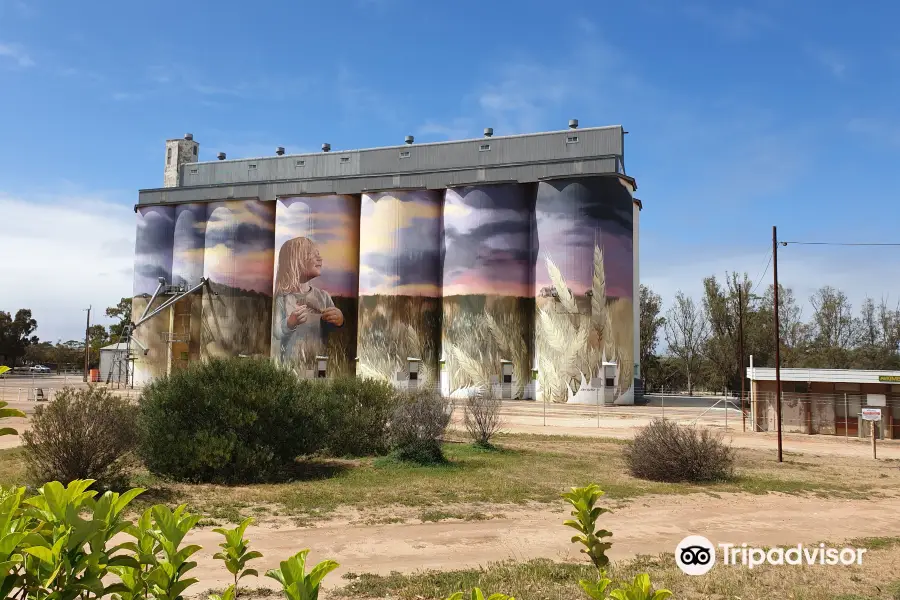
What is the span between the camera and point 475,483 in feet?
57.9

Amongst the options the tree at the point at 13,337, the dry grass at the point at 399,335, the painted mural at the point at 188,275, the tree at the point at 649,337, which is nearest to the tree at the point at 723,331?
the tree at the point at 649,337

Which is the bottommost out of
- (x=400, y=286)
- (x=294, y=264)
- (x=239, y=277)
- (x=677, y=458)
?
(x=677, y=458)

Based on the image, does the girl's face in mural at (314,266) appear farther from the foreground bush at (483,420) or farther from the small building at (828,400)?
the small building at (828,400)

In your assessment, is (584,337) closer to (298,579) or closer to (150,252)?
(150,252)

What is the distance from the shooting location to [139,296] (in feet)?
228

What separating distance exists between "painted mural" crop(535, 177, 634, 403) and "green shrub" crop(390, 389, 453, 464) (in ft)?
103

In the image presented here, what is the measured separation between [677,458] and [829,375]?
61.2ft

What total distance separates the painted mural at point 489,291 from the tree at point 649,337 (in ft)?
108

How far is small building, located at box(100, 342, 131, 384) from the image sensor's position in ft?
228

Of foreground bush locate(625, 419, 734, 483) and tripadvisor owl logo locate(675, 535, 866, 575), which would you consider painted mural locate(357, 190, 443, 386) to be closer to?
foreground bush locate(625, 419, 734, 483)

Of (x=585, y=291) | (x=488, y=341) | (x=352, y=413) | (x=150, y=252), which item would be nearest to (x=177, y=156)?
(x=150, y=252)

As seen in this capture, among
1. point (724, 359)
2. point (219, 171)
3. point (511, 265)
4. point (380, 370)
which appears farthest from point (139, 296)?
point (724, 359)

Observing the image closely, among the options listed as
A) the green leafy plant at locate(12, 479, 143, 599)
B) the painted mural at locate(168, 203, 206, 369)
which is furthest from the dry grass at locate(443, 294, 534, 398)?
the green leafy plant at locate(12, 479, 143, 599)

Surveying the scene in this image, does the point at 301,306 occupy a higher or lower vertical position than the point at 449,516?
higher
